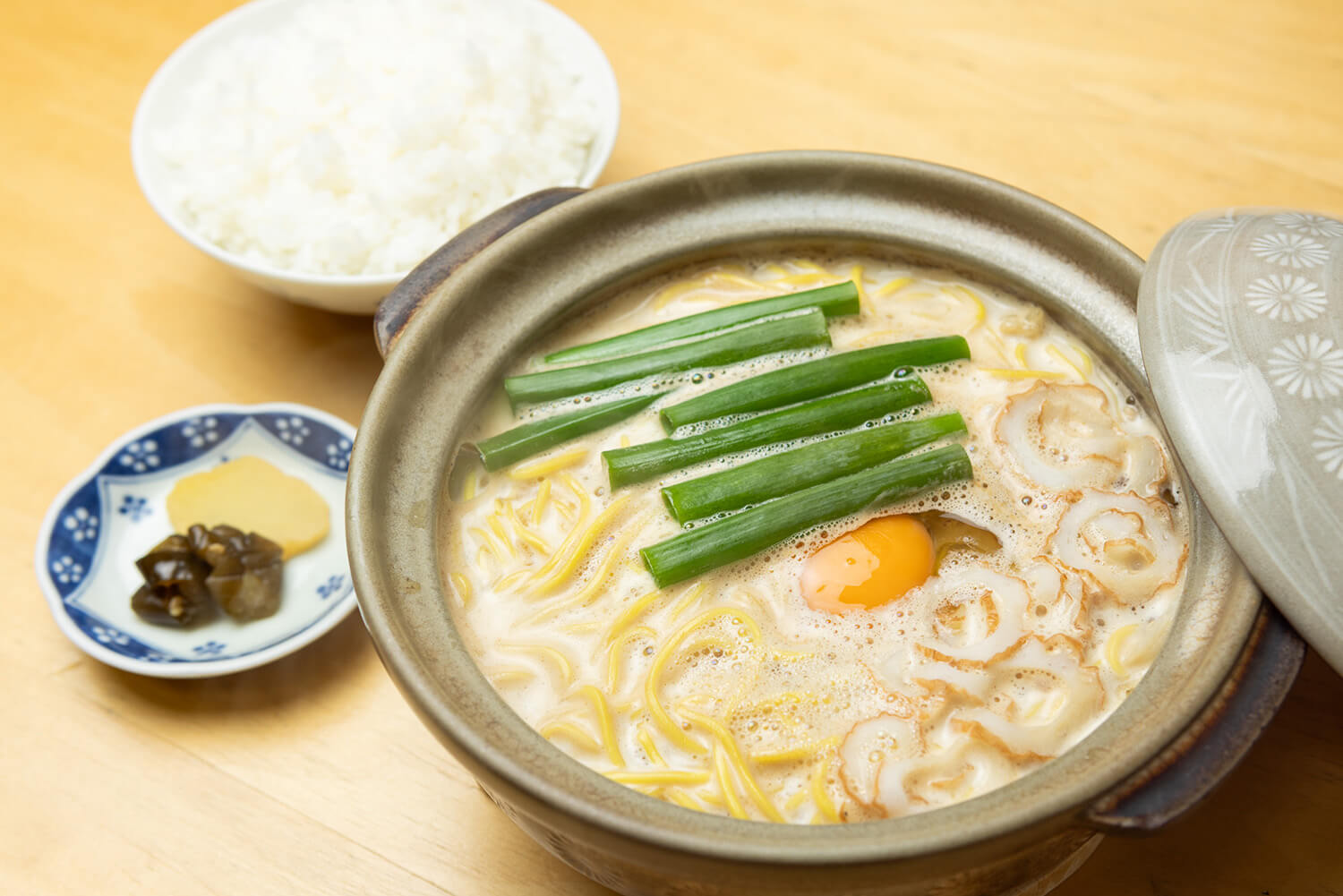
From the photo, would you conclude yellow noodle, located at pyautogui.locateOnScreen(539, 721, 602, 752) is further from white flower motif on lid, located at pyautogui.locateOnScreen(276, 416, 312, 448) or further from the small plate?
white flower motif on lid, located at pyautogui.locateOnScreen(276, 416, 312, 448)

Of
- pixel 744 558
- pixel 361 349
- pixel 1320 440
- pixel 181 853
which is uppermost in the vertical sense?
pixel 1320 440

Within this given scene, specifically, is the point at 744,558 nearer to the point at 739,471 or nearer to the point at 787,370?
the point at 739,471

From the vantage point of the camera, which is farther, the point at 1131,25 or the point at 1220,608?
the point at 1131,25

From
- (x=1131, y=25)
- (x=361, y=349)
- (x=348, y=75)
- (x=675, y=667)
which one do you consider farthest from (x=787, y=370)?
(x=1131, y=25)

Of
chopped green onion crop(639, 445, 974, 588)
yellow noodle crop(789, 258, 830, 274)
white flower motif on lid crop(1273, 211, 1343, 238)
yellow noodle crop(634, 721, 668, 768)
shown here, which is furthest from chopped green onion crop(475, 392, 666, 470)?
white flower motif on lid crop(1273, 211, 1343, 238)

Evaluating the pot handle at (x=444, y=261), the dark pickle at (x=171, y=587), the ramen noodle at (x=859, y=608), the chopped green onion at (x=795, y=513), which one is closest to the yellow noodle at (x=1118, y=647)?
the ramen noodle at (x=859, y=608)

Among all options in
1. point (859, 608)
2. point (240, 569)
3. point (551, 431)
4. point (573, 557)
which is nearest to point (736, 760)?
point (859, 608)
